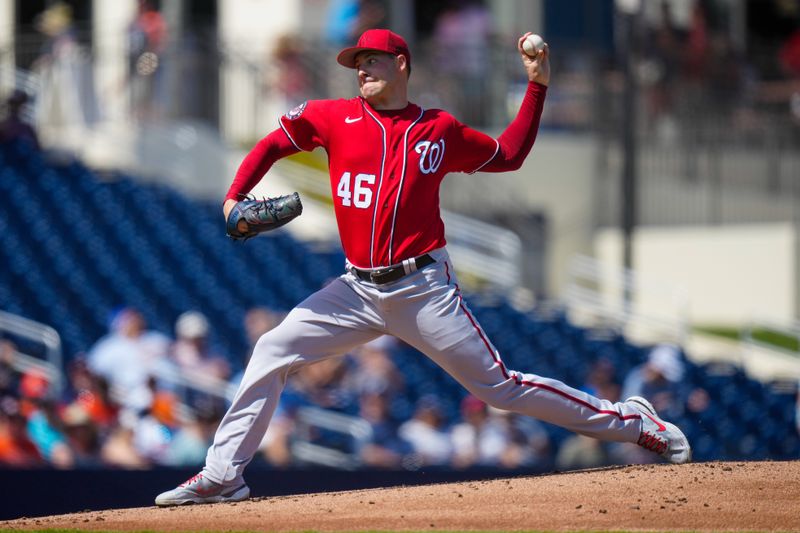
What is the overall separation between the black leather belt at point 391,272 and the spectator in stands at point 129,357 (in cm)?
457

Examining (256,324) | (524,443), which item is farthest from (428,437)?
(256,324)

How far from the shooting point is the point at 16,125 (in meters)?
12.8

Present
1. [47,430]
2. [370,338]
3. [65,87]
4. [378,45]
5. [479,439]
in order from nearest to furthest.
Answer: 1. [378,45]
2. [370,338]
3. [47,430]
4. [479,439]
5. [65,87]

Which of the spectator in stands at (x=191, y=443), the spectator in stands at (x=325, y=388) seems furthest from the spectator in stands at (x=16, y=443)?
the spectator in stands at (x=325, y=388)

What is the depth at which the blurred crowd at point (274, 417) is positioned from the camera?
29.6 ft

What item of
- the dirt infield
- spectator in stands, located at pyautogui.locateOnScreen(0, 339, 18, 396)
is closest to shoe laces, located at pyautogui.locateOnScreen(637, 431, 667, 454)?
the dirt infield

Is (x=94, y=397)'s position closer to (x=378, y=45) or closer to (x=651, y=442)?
(x=651, y=442)

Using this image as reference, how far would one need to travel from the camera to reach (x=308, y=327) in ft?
18.0

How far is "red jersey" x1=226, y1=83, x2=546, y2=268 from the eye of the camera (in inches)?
211

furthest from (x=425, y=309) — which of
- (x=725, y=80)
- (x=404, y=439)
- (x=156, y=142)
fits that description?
(x=725, y=80)

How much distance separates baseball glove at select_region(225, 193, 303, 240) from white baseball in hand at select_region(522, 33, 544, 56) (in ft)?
3.58

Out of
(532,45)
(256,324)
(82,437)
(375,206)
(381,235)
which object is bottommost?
(82,437)

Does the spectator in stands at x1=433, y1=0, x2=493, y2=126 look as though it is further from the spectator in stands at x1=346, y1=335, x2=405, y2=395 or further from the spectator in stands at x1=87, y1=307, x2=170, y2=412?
the spectator in stands at x1=87, y1=307, x2=170, y2=412

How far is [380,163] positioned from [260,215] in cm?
50
